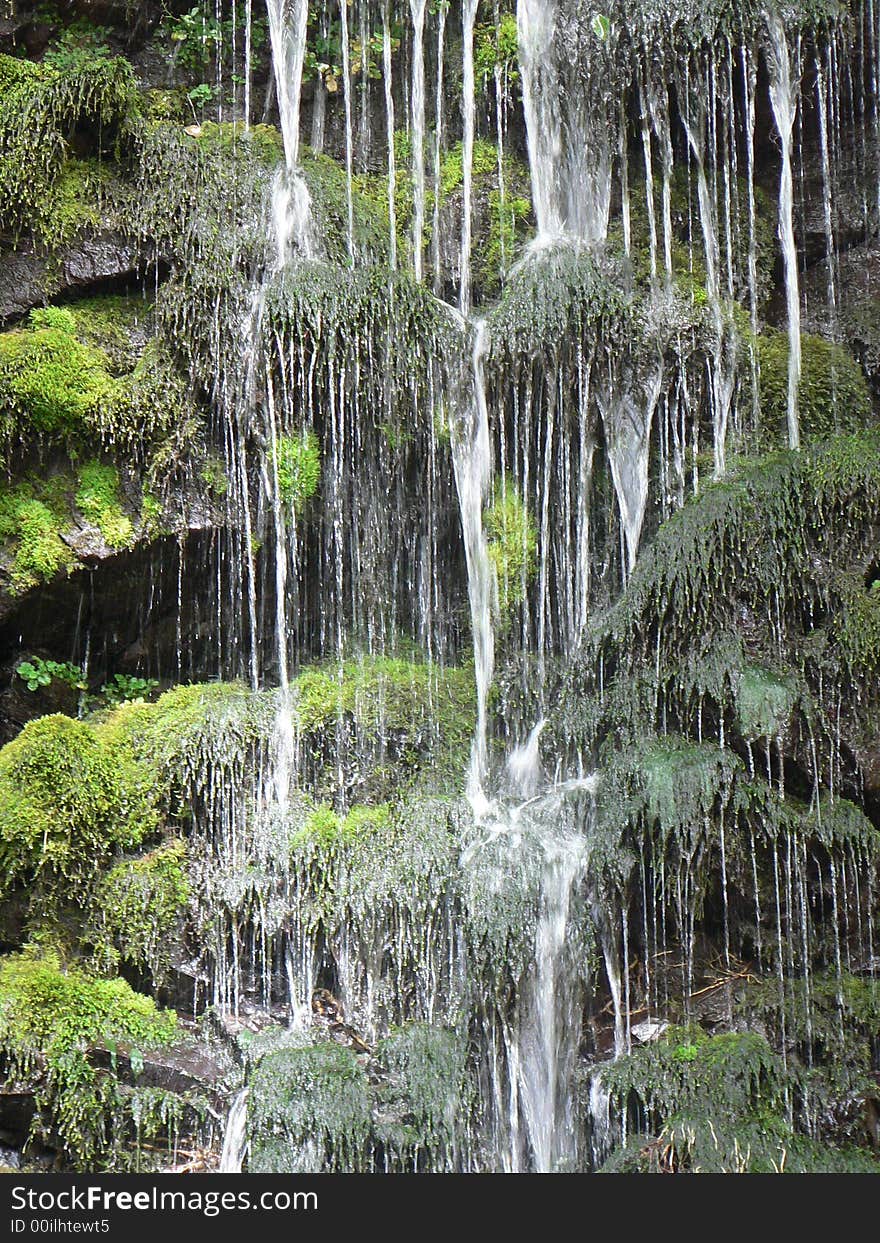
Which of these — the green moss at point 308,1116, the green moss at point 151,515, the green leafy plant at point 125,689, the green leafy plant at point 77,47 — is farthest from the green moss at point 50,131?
the green moss at point 308,1116

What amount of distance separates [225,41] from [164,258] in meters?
2.66

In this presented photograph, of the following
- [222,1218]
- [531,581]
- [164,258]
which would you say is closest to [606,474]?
[531,581]

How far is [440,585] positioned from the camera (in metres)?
10.1

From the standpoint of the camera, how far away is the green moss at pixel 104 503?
9531 mm

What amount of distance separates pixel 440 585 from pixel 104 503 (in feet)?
7.97

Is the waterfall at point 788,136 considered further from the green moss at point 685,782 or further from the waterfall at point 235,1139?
the waterfall at point 235,1139

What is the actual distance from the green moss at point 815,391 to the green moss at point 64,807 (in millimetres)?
5167

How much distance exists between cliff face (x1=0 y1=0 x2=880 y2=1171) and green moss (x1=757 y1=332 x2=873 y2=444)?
0.15ft

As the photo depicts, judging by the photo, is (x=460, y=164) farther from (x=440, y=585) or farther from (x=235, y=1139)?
(x=235, y=1139)

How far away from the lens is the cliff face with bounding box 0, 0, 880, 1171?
7.73 metres

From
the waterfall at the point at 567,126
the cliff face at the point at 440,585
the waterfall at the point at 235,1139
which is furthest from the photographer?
the waterfall at the point at 567,126

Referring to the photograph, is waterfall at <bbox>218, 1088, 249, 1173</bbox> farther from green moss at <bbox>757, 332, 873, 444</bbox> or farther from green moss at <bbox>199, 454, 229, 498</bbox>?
green moss at <bbox>757, 332, 873, 444</bbox>

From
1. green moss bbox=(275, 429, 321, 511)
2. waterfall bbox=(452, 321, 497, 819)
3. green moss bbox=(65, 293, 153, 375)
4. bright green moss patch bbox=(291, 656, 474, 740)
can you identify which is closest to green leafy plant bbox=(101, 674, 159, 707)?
bright green moss patch bbox=(291, 656, 474, 740)

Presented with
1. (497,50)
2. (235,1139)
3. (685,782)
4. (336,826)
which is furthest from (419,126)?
(235,1139)
